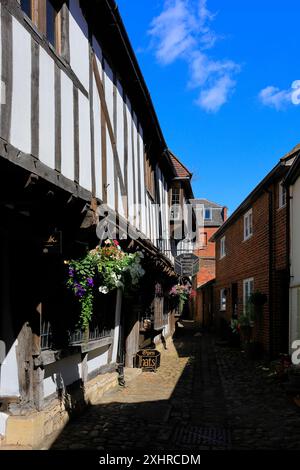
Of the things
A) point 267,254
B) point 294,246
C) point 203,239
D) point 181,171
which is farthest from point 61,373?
point 203,239

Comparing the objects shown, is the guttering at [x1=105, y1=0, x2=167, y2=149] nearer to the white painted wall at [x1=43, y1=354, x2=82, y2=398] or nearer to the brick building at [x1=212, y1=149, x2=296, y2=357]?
the brick building at [x1=212, y1=149, x2=296, y2=357]

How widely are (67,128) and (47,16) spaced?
135 cm

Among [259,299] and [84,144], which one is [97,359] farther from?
[259,299]

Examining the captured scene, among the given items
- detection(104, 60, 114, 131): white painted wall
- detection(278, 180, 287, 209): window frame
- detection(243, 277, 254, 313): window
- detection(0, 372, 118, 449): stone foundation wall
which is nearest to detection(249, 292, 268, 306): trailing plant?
detection(243, 277, 254, 313): window

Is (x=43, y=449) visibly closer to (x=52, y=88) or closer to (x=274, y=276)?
(x=52, y=88)

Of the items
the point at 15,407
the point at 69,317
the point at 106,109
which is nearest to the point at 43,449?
the point at 15,407

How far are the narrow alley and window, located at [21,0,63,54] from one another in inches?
195

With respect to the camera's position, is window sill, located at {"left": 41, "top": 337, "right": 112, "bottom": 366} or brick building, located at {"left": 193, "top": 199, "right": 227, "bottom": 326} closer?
window sill, located at {"left": 41, "top": 337, "right": 112, "bottom": 366}

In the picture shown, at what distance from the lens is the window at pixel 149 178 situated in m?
12.2

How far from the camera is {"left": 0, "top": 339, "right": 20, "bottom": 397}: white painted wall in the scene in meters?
5.41

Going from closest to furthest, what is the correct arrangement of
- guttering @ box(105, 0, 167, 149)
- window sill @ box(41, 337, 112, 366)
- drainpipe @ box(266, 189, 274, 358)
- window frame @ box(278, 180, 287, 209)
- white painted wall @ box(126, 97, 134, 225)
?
window sill @ box(41, 337, 112, 366), guttering @ box(105, 0, 167, 149), white painted wall @ box(126, 97, 134, 225), window frame @ box(278, 180, 287, 209), drainpipe @ box(266, 189, 274, 358)

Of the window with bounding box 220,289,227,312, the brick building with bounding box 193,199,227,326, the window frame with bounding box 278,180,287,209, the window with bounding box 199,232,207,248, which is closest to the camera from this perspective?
the window frame with bounding box 278,180,287,209

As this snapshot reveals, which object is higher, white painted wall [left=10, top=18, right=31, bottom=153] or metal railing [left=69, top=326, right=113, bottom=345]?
white painted wall [left=10, top=18, right=31, bottom=153]

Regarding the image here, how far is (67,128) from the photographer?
238 inches
